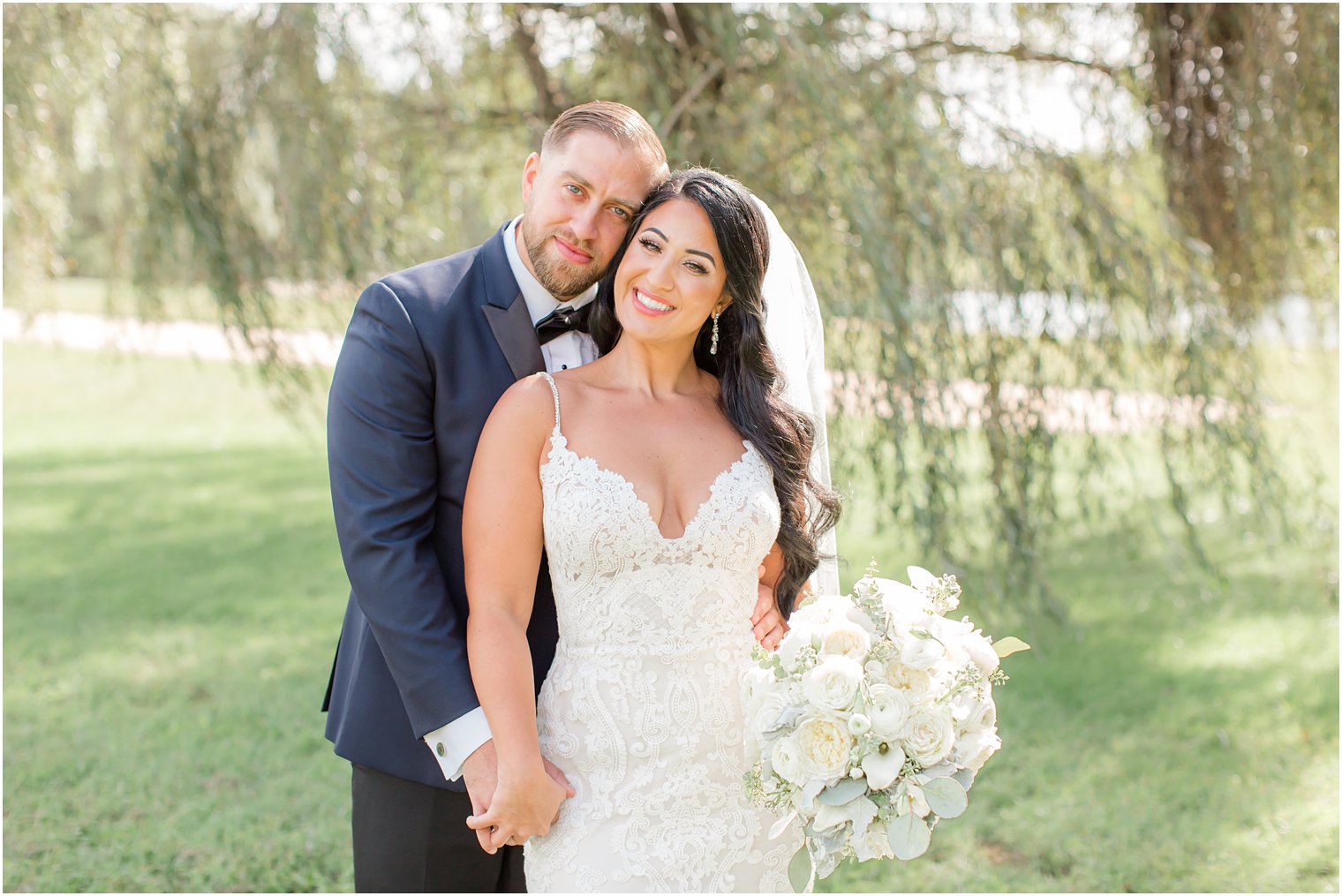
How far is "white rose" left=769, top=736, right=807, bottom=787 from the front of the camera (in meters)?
1.97

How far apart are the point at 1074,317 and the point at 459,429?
8.68 feet

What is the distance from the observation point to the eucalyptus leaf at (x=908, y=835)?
1.92 m

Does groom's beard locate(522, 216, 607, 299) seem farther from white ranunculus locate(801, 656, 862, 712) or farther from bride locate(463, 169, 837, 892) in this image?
white ranunculus locate(801, 656, 862, 712)

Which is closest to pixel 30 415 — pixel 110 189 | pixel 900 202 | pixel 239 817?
pixel 110 189

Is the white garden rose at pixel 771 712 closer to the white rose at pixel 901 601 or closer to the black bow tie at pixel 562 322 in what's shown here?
the white rose at pixel 901 601

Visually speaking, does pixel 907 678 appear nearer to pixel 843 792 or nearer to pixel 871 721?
pixel 871 721

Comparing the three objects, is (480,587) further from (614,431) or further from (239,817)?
(239,817)

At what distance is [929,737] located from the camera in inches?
77.9

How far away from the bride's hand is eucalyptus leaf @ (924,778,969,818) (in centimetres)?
69

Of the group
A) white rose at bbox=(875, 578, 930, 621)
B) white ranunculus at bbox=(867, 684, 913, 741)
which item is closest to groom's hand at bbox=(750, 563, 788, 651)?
white rose at bbox=(875, 578, 930, 621)

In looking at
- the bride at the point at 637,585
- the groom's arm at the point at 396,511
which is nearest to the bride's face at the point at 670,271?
the bride at the point at 637,585

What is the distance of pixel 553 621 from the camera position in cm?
246

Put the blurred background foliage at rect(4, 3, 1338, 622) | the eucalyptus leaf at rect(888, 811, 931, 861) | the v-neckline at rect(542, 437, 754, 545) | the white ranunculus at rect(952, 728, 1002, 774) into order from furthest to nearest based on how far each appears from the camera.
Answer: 1. the blurred background foliage at rect(4, 3, 1338, 622)
2. the v-neckline at rect(542, 437, 754, 545)
3. the white ranunculus at rect(952, 728, 1002, 774)
4. the eucalyptus leaf at rect(888, 811, 931, 861)

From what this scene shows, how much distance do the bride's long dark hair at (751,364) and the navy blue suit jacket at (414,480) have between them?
29 centimetres
